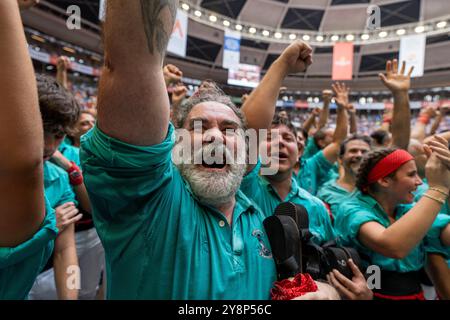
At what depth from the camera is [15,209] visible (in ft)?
1.88

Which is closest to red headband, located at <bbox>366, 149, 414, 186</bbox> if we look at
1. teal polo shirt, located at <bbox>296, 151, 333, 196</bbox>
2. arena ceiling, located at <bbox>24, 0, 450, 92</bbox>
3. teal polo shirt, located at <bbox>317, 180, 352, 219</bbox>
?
teal polo shirt, located at <bbox>317, 180, 352, 219</bbox>

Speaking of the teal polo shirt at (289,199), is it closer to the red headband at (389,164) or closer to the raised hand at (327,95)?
the red headband at (389,164)

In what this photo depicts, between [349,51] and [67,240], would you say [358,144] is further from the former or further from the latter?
[349,51]

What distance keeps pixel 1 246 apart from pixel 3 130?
30 cm

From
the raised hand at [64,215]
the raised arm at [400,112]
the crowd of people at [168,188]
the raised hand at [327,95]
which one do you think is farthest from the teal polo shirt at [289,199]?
the raised hand at [327,95]

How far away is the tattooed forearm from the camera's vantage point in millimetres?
468

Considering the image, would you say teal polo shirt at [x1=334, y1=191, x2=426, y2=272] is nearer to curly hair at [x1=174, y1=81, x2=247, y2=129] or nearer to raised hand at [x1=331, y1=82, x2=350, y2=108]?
curly hair at [x1=174, y1=81, x2=247, y2=129]

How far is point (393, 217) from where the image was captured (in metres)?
1.32

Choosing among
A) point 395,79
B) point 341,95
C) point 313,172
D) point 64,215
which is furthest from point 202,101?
point 341,95

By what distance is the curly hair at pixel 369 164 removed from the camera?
1.35 m

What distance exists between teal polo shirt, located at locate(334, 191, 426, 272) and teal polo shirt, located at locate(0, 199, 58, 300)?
3.72 feet

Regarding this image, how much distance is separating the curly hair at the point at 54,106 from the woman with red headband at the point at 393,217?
1244 millimetres

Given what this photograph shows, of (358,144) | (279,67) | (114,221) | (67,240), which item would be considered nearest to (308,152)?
(358,144)

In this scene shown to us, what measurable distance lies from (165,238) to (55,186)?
34.7 inches
